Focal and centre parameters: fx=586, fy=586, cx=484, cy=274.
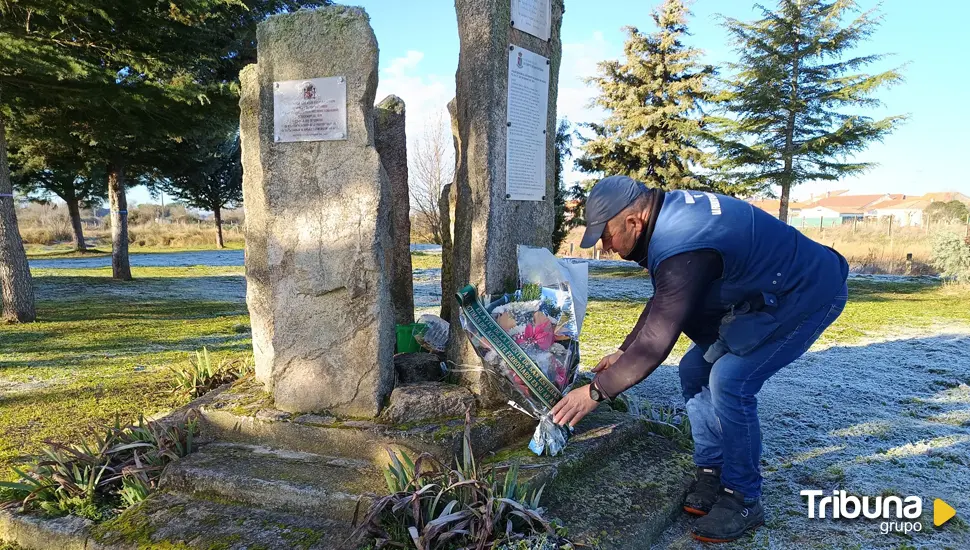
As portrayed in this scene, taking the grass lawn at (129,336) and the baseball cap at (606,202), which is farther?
the grass lawn at (129,336)

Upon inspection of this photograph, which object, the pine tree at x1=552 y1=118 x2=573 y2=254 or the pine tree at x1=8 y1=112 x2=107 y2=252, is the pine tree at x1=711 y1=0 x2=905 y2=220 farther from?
the pine tree at x1=8 y1=112 x2=107 y2=252

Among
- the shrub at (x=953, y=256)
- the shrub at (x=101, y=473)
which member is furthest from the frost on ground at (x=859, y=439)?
the shrub at (x=953, y=256)

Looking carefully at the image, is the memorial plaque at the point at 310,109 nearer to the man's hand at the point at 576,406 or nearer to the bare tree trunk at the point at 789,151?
the man's hand at the point at 576,406

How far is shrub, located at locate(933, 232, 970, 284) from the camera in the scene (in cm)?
1270

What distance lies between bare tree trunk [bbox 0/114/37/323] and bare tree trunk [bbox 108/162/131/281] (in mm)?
5814

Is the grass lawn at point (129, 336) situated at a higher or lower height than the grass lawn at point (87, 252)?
lower

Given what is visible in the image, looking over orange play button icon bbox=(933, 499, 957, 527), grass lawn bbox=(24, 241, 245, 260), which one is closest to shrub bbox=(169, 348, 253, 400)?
orange play button icon bbox=(933, 499, 957, 527)

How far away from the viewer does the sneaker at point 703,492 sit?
2850 millimetres

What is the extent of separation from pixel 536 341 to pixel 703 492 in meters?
1.10

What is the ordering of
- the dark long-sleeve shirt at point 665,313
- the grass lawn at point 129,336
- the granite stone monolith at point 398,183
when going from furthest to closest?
the grass lawn at point 129,336 → the granite stone monolith at point 398,183 → the dark long-sleeve shirt at point 665,313

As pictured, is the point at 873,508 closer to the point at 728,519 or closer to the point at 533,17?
the point at 728,519

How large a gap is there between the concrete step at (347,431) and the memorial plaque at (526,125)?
1.31 meters

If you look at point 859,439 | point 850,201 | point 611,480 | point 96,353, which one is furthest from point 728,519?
point 850,201

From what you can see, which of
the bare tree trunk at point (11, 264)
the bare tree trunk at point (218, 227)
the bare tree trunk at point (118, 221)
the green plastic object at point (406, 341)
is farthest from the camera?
the bare tree trunk at point (218, 227)
